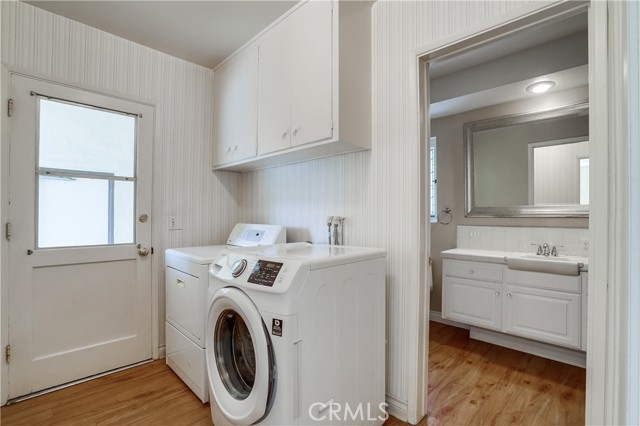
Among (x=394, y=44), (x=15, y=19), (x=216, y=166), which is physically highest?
(x=15, y=19)

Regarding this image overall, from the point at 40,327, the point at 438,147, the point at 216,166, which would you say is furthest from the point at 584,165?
the point at 40,327

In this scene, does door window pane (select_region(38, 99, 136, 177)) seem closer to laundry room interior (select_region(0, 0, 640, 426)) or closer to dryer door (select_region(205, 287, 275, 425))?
laundry room interior (select_region(0, 0, 640, 426))

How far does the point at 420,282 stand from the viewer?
1.66 m

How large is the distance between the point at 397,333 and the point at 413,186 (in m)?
0.85

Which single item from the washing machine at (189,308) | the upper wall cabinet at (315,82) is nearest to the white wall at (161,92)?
the washing machine at (189,308)

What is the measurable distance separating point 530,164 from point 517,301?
1.28 m

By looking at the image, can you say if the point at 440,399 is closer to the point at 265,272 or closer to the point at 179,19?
the point at 265,272

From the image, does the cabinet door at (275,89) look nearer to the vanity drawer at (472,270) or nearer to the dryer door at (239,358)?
the dryer door at (239,358)

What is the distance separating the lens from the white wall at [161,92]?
74.5 inches

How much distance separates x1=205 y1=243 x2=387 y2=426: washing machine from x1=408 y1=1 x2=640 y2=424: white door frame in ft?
2.84

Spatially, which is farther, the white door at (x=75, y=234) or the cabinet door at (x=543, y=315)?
the cabinet door at (x=543, y=315)

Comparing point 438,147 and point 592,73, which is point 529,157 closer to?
point 438,147

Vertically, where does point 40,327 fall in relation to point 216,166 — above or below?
below

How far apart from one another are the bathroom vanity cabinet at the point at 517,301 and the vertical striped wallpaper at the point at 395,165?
1.31m
